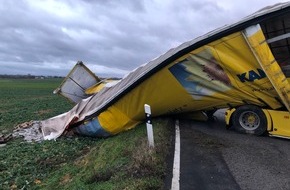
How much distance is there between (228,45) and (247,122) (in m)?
2.21

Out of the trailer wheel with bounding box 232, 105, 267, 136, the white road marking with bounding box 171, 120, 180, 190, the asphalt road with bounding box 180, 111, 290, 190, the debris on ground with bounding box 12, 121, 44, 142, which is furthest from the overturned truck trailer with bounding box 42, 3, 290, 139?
the debris on ground with bounding box 12, 121, 44, 142

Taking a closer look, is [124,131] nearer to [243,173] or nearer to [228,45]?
[228,45]

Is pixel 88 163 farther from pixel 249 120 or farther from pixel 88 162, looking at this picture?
pixel 249 120

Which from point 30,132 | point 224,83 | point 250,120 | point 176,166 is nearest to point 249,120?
point 250,120

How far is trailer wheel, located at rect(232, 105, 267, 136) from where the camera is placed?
995 centimetres

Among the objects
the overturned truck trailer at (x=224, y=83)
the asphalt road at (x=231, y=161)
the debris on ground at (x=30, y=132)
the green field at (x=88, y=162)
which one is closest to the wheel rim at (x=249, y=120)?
the overturned truck trailer at (x=224, y=83)

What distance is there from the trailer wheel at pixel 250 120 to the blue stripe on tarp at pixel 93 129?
3915 mm

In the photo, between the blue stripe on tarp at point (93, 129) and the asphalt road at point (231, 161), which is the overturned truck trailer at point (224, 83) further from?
the asphalt road at point (231, 161)

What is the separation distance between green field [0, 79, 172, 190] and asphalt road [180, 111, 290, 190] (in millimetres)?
519

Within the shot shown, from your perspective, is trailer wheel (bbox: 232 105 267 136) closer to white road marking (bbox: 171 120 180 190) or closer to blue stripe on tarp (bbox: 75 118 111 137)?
white road marking (bbox: 171 120 180 190)

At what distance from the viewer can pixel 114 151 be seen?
9.16 meters

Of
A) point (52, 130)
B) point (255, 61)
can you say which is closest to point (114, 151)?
point (255, 61)

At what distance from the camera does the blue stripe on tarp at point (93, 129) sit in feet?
39.0

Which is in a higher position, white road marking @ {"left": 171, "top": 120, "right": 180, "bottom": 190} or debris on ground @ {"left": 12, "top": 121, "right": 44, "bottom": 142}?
white road marking @ {"left": 171, "top": 120, "right": 180, "bottom": 190}
